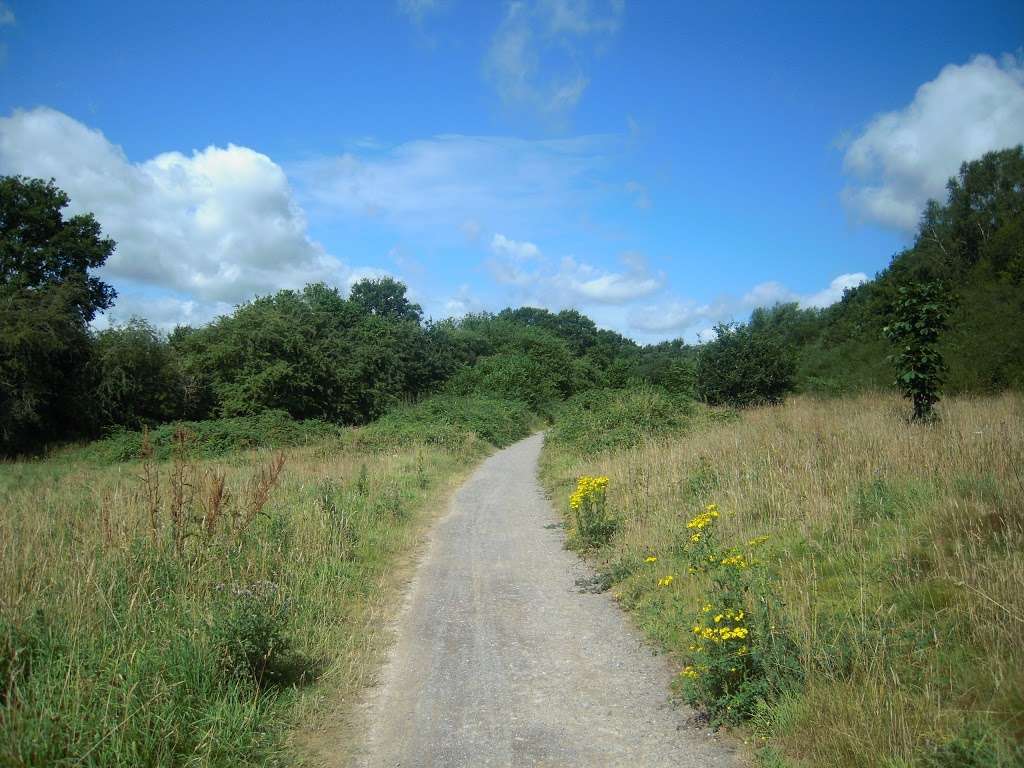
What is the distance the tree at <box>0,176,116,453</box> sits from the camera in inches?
960

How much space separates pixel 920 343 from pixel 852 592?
9.47 metres

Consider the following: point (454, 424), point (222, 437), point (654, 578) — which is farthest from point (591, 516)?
point (222, 437)

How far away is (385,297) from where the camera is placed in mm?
69312

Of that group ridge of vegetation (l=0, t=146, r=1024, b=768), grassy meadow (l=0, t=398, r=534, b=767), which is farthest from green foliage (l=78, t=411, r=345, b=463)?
grassy meadow (l=0, t=398, r=534, b=767)

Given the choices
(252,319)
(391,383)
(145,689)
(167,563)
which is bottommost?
(145,689)

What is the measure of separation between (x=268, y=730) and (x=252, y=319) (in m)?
35.9

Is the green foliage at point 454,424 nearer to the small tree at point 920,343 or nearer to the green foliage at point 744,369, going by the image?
the green foliage at point 744,369

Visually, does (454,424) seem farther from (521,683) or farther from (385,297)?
(385,297)

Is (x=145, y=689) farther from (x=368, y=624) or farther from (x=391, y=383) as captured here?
(x=391, y=383)

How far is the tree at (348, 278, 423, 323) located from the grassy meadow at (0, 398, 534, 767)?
61.2 m

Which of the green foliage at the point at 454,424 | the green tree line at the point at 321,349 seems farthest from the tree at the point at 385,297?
the green foliage at the point at 454,424

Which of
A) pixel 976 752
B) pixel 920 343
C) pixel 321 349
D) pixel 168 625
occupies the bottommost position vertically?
pixel 976 752

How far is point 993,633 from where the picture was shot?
12.3 feet

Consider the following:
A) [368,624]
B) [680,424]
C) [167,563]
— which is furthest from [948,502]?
[680,424]
